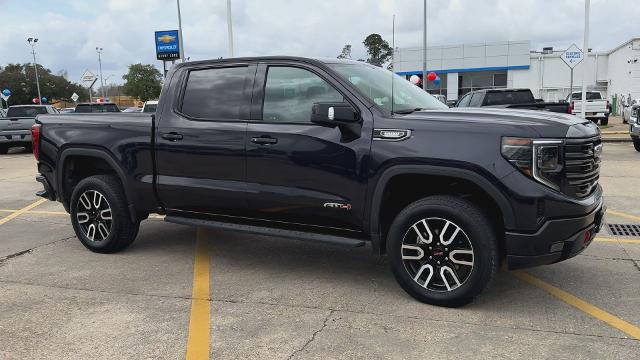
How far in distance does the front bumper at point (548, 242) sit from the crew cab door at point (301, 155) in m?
1.15

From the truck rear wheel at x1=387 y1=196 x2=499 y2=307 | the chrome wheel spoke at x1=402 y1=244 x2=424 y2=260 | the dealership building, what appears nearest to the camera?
the truck rear wheel at x1=387 y1=196 x2=499 y2=307

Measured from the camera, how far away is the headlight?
3.71 m

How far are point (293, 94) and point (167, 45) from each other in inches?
1469

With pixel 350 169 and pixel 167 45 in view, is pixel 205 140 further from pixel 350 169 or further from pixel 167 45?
pixel 167 45

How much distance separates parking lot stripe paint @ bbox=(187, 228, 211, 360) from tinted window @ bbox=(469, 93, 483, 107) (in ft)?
29.8

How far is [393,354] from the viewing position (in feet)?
11.2

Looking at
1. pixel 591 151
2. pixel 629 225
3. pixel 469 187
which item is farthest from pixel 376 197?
pixel 629 225

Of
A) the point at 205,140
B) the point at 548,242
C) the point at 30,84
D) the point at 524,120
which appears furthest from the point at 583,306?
the point at 30,84

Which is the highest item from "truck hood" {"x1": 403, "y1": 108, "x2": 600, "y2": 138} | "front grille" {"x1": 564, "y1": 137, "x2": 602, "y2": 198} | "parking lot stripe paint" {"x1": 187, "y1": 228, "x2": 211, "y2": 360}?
"truck hood" {"x1": 403, "y1": 108, "x2": 600, "y2": 138}

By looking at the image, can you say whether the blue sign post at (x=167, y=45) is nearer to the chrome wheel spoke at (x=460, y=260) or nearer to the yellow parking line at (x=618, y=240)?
the yellow parking line at (x=618, y=240)

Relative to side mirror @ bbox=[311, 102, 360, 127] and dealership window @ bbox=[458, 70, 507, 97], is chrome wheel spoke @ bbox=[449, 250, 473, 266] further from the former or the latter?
dealership window @ bbox=[458, 70, 507, 97]

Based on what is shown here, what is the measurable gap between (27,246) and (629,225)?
22.7 feet

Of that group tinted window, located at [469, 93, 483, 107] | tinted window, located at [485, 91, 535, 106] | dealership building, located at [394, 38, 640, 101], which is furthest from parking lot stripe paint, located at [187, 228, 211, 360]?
dealership building, located at [394, 38, 640, 101]

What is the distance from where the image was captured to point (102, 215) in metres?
5.70
